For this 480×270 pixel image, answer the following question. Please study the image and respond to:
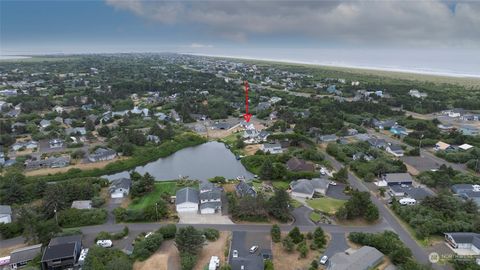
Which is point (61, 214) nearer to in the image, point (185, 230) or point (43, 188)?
point (43, 188)

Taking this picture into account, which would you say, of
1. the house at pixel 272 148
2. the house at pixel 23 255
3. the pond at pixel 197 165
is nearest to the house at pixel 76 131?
the pond at pixel 197 165

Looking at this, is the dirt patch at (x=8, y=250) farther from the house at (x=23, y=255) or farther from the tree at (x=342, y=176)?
the tree at (x=342, y=176)

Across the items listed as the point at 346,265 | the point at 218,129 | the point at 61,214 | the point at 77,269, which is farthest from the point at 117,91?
the point at 346,265

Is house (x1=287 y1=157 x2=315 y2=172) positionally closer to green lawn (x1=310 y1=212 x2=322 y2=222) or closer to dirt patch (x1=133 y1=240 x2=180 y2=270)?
green lawn (x1=310 y1=212 x2=322 y2=222)

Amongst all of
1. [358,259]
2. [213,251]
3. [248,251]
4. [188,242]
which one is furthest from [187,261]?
[358,259]

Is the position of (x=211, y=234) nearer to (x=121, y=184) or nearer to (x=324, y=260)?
(x=324, y=260)

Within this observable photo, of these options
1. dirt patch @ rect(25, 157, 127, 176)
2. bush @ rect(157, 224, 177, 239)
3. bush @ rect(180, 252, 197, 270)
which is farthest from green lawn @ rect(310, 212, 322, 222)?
dirt patch @ rect(25, 157, 127, 176)
